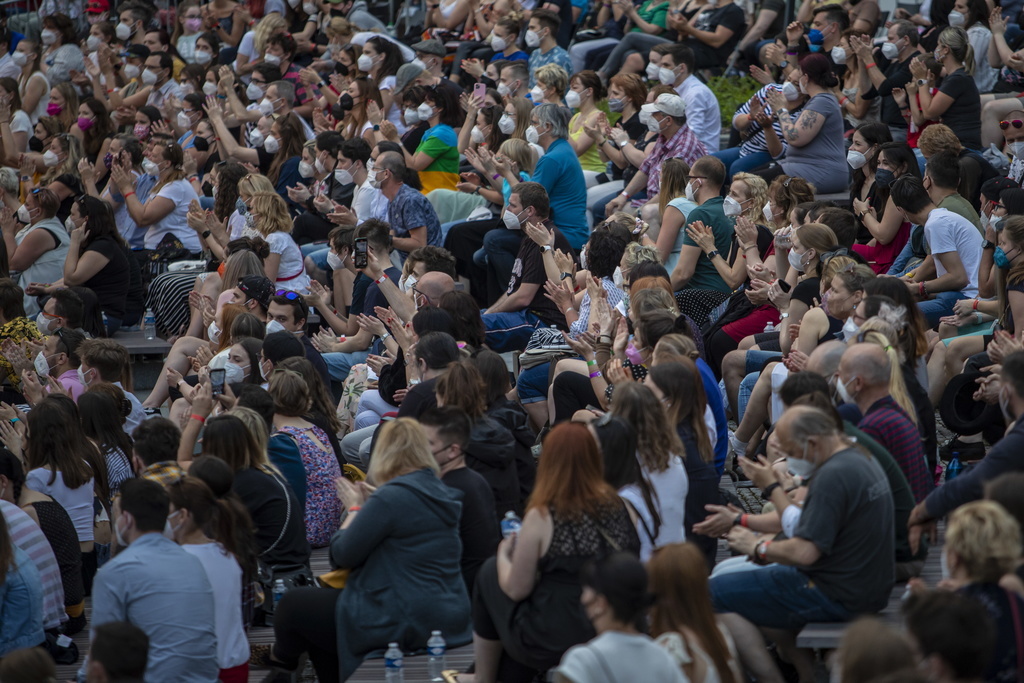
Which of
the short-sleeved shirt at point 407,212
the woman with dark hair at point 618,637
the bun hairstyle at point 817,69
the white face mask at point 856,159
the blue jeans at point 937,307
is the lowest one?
the short-sleeved shirt at point 407,212

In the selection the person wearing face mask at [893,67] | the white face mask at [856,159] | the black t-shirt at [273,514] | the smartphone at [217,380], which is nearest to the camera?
the black t-shirt at [273,514]

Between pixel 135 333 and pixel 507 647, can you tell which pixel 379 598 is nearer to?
pixel 507 647

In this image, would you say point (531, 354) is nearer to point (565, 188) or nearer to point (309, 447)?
point (309, 447)

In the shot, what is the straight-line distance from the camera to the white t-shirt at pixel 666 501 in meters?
4.82

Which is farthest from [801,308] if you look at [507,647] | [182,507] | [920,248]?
[182,507]

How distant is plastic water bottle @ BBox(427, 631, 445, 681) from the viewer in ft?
16.2

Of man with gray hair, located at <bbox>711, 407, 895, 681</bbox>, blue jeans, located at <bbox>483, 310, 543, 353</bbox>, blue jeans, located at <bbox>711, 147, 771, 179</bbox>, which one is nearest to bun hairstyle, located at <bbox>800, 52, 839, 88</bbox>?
blue jeans, located at <bbox>711, 147, 771, 179</bbox>

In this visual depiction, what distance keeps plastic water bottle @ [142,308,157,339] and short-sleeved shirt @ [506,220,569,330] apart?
11.4 feet

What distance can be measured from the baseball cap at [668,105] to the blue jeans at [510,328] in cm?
234

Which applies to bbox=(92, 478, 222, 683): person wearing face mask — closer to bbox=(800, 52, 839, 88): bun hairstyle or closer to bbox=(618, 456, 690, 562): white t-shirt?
bbox=(618, 456, 690, 562): white t-shirt

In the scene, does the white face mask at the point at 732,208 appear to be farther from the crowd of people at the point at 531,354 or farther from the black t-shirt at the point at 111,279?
the black t-shirt at the point at 111,279

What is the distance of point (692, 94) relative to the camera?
35.5ft

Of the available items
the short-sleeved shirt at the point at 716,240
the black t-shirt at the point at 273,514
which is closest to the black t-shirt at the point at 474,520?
the black t-shirt at the point at 273,514

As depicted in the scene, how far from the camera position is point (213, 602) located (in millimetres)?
4805
